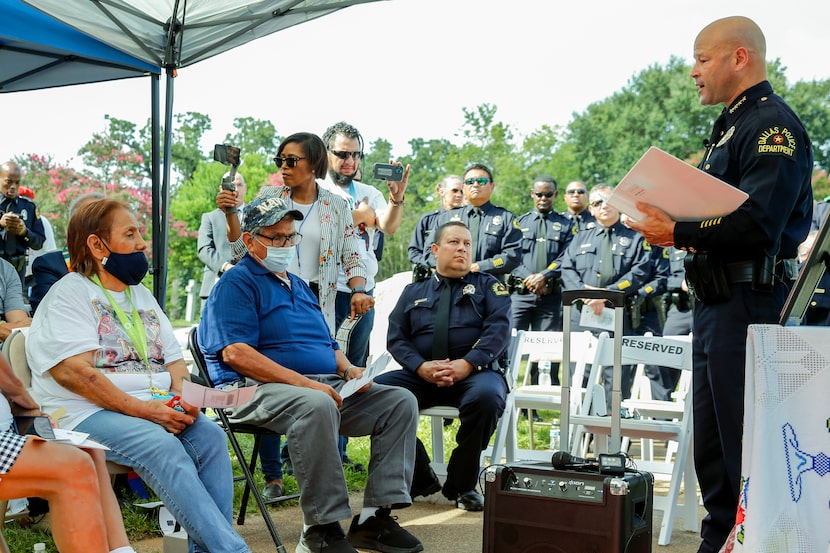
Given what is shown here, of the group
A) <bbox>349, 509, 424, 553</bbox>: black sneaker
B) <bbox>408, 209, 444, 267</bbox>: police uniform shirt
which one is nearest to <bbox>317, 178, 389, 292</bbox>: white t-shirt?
<bbox>408, 209, 444, 267</bbox>: police uniform shirt

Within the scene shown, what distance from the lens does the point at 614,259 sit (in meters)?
8.67

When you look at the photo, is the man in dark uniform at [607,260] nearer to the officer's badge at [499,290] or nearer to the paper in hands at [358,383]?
the officer's badge at [499,290]

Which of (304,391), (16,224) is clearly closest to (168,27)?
(16,224)

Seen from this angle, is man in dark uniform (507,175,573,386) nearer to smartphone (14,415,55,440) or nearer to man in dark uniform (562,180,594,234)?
man in dark uniform (562,180,594,234)

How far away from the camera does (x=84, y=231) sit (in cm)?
385

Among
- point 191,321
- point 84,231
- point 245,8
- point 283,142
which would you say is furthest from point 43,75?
point 191,321

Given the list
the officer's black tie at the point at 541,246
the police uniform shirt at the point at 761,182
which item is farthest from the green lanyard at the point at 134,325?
the officer's black tie at the point at 541,246

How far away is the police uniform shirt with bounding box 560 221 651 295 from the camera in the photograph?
8508 mm

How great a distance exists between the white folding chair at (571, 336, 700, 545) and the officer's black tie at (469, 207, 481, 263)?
2.71 m

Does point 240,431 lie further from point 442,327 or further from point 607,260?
point 607,260

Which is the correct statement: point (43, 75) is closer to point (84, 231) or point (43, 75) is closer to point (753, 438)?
point (84, 231)

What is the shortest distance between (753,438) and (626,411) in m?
2.71

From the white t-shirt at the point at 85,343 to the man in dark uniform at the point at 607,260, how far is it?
17.3ft

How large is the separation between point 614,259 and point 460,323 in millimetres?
3396
